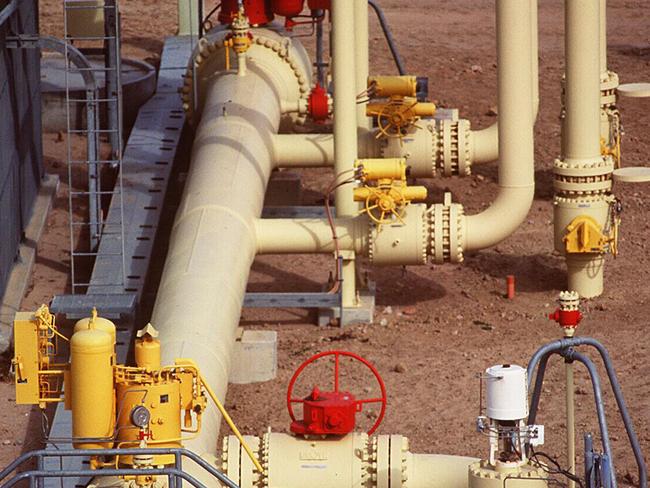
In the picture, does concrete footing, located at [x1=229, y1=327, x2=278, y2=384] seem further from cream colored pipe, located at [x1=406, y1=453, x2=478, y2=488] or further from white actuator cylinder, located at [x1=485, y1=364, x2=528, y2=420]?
white actuator cylinder, located at [x1=485, y1=364, x2=528, y2=420]

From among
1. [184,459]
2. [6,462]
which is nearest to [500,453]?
[184,459]

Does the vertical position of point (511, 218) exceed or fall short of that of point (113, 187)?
it falls short

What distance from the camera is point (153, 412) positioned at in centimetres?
1056

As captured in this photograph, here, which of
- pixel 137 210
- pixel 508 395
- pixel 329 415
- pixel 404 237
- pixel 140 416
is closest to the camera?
pixel 508 395

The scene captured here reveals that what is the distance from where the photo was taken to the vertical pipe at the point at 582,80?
16.1 metres

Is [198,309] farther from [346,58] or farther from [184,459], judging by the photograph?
[346,58]

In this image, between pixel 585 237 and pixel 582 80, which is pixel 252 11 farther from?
pixel 585 237

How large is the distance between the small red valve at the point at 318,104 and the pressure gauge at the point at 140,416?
26.4 ft

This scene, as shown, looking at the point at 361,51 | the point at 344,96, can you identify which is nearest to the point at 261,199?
the point at 344,96

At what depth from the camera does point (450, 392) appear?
48.1ft

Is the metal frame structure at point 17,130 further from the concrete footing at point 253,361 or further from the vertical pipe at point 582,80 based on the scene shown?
the vertical pipe at point 582,80

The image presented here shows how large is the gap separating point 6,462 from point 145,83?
8.88 metres

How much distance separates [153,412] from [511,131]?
20.8 ft

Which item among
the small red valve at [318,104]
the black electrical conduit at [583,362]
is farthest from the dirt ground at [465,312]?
the black electrical conduit at [583,362]
